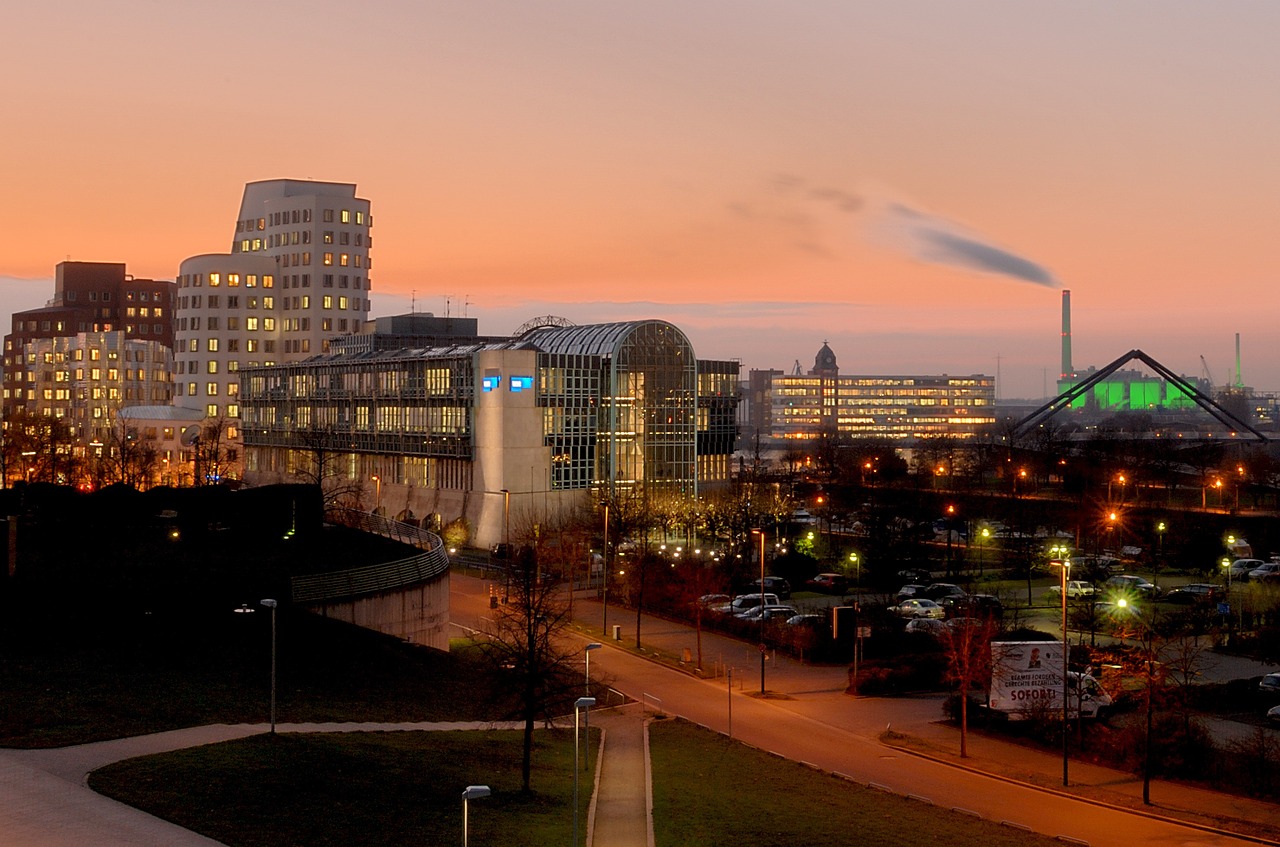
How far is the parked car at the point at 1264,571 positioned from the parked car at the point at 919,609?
2056cm

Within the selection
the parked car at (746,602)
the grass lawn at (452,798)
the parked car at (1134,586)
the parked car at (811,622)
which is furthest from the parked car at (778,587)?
the grass lawn at (452,798)

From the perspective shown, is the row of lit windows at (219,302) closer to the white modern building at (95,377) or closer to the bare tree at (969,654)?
the white modern building at (95,377)

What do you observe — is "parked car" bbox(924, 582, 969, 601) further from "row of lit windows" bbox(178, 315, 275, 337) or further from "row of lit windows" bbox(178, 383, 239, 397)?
"row of lit windows" bbox(178, 315, 275, 337)

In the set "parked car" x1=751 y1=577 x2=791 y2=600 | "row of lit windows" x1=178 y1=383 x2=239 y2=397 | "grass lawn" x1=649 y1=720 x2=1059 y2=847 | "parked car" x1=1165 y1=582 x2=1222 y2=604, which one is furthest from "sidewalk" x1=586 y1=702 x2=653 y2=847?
"row of lit windows" x1=178 y1=383 x2=239 y2=397

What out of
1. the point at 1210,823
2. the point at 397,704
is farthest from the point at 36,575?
the point at 1210,823

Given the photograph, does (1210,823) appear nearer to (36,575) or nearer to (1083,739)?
(1083,739)

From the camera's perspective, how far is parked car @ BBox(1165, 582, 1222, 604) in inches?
2432

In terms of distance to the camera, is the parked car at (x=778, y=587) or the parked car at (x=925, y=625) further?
the parked car at (x=778, y=587)

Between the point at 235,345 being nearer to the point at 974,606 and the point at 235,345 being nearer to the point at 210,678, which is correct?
the point at 974,606

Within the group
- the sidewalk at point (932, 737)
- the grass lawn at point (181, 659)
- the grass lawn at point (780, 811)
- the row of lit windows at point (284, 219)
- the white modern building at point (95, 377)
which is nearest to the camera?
the grass lawn at point (780, 811)

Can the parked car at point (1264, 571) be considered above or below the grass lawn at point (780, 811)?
above

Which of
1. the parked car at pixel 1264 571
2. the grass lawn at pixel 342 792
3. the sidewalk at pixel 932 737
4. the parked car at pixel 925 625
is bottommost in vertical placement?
the sidewalk at pixel 932 737

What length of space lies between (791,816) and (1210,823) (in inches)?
418

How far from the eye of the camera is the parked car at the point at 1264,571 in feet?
223
